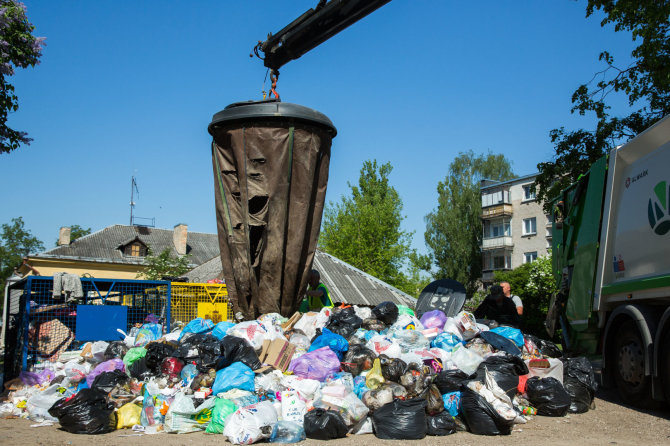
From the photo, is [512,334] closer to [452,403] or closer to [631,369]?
[631,369]

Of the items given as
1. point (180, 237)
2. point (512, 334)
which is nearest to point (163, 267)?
point (180, 237)

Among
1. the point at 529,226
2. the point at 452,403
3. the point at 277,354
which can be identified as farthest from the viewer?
the point at 529,226

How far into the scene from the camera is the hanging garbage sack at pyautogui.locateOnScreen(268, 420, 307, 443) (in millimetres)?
4707

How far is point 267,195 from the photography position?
6.71 meters

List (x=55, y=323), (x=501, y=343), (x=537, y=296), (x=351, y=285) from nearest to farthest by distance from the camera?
(x=501, y=343) < (x=55, y=323) < (x=537, y=296) < (x=351, y=285)

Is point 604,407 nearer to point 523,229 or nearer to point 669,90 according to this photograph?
point 669,90

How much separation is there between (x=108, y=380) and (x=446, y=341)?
147 inches

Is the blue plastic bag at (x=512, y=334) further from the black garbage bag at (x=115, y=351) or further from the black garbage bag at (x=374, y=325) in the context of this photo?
the black garbage bag at (x=115, y=351)

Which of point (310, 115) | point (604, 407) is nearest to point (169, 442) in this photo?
point (310, 115)

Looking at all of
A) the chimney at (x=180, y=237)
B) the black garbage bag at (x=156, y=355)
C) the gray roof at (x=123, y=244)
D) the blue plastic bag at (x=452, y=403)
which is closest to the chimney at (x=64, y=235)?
the gray roof at (x=123, y=244)

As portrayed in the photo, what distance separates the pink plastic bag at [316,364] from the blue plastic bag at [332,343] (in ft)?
0.64

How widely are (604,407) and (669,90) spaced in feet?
26.9

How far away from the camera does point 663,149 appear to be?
5730 mm

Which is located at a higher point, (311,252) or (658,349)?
(311,252)
